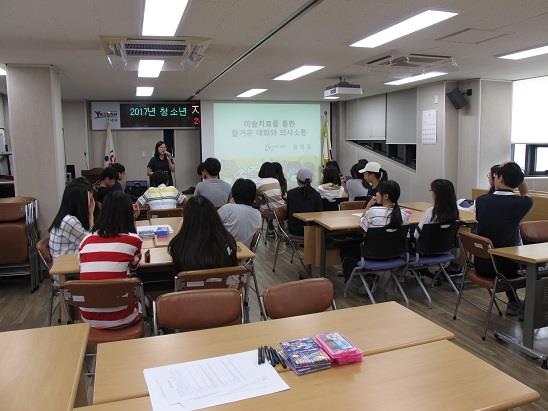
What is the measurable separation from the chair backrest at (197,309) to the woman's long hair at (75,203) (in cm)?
175

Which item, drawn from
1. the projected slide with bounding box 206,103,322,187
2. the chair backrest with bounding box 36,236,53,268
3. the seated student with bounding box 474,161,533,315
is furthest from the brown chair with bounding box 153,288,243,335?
the projected slide with bounding box 206,103,322,187

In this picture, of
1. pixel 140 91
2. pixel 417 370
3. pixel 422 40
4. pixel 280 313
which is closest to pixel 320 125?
pixel 140 91

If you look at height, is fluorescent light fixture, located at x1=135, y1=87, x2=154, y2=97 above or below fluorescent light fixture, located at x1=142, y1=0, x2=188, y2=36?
above

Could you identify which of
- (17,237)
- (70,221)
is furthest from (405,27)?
(17,237)

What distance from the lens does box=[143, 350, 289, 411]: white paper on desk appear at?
Answer: 1.46 meters

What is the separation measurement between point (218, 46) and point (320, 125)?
21.3ft

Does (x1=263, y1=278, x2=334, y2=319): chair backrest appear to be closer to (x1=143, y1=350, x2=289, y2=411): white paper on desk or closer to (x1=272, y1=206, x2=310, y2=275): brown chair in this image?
(x1=143, y1=350, x2=289, y2=411): white paper on desk

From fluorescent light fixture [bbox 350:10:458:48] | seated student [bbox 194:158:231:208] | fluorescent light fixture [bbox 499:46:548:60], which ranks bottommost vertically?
seated student [bbox 194:158:231:208]

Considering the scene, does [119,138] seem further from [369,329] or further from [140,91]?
[369,329]

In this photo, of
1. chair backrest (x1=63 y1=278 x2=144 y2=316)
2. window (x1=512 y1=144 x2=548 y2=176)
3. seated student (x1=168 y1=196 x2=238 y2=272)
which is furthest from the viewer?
window (x1=512 y1=144 x2=548 y2=176)

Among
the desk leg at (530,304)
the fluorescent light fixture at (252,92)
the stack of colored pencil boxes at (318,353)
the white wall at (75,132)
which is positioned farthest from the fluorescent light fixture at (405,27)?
the white wall at (75,132)

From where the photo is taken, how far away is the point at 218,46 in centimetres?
459

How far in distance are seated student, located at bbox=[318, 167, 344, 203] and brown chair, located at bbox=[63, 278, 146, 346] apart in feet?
12.7

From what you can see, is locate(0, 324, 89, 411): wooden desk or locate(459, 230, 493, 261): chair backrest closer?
locate(0, 324, 89, 411): wooden desk
